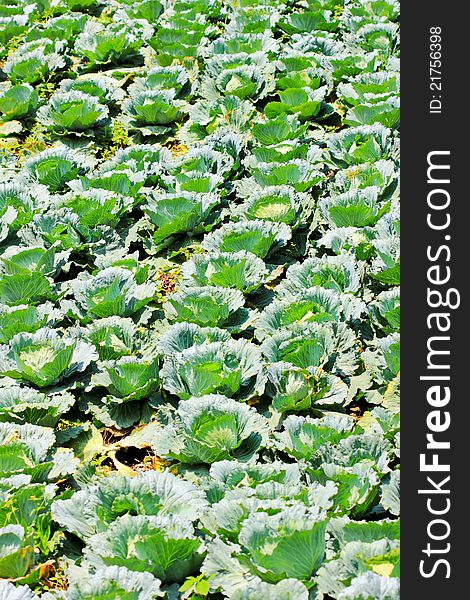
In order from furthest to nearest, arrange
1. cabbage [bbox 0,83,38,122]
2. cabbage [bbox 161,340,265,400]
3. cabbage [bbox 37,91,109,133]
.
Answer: cabbage [bbox 0,83,38,122] → cabbage [bbox 37,91,109,133] → cabbage [bbox 161,340,265,400]

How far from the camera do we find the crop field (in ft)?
10.0

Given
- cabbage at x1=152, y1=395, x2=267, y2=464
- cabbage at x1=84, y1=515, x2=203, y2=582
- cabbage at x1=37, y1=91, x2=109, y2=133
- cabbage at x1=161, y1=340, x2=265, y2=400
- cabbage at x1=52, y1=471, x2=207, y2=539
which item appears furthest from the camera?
cabbage at x1=37, y1=91, x2=109, y2=133

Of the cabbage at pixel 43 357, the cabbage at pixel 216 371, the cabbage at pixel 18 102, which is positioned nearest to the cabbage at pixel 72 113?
the cabbage at pixel 18 102

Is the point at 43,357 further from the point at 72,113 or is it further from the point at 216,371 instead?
the point at 72,113

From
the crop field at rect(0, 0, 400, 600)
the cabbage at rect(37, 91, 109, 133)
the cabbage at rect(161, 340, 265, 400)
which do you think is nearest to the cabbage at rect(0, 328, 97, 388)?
the crop field at rect(0, 0, 400, 600)

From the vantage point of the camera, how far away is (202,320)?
4.30 m

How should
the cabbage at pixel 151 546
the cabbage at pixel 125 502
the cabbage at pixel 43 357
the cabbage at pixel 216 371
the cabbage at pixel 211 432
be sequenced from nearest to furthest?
the cabbage at pixel 151 546 < the cabbage at pixel 125 502 < the cabbage at pixel 211 432 < the cabbage at pixel 216 371 < the cabbage at pixel 43 357

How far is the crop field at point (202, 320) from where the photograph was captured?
10.0 ft

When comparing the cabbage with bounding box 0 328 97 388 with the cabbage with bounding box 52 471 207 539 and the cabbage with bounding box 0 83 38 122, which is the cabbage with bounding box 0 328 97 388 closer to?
the cabbage with bounding box 52 471 207 539

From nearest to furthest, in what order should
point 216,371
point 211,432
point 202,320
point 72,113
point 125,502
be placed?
1. point 125,502
2. point 211,432
3. point 216,371
4. point 202,320
5. point 72,113

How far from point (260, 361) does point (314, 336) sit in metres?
0.28

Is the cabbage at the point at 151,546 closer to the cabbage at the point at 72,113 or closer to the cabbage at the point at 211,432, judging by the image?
the cabbage at the point at 211,432

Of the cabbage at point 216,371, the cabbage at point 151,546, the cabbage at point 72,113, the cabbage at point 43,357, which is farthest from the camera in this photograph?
the cabbage at point 72,113

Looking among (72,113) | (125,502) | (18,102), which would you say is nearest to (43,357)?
(125,502)
